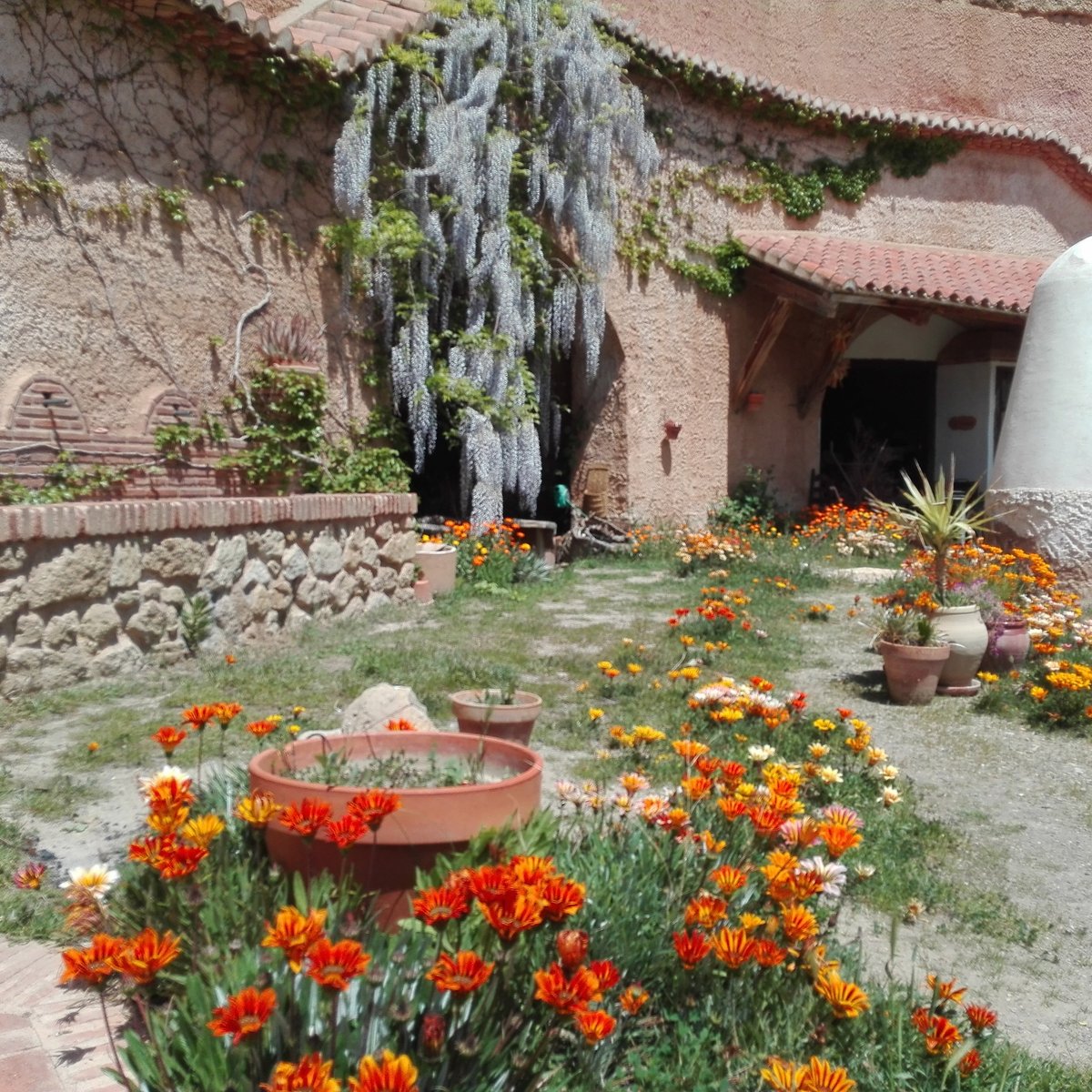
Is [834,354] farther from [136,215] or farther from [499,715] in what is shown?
[499,715]

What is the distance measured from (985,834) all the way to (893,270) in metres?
7.21

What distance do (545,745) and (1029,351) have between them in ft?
15.6

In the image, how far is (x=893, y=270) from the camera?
9.42 meters

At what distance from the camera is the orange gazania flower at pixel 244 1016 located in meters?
1.17

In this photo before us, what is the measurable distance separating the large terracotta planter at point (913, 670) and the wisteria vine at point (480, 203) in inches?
151

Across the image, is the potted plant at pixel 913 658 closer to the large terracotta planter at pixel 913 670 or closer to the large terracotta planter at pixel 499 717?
the large terracotta planter at pixel 913 670

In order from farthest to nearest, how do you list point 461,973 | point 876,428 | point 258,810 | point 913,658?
point 876,428 → point 913,658 → point 258,810 → point 461,973

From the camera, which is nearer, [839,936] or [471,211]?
[839,936]

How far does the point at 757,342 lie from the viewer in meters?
9.95

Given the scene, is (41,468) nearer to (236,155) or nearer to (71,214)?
(71,214)

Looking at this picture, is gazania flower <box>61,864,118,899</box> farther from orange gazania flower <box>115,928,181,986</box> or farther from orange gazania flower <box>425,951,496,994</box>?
orange gazania flower <box>425,951,496,994</box>

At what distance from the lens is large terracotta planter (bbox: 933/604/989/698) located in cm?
478

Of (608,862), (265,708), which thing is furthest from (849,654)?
(608,862)

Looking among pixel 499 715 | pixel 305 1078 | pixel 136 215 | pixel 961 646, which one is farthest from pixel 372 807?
pixel 136 215
